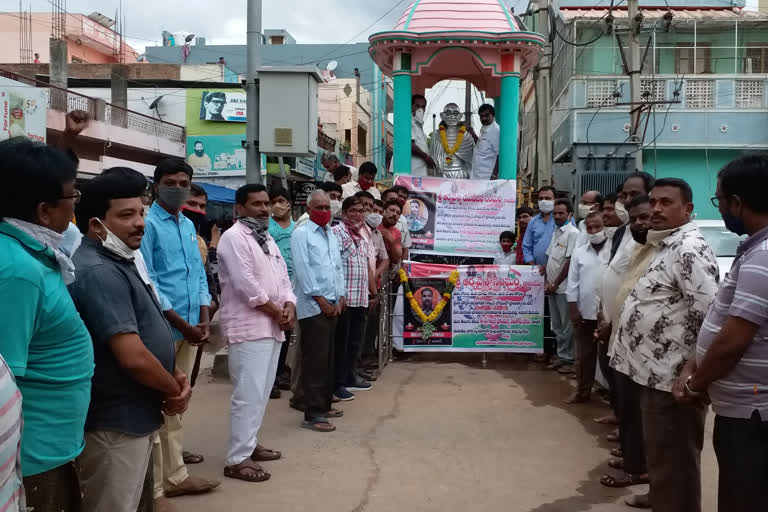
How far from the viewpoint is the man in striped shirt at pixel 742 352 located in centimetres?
296

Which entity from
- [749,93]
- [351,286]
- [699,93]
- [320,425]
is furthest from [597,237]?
[749,93]

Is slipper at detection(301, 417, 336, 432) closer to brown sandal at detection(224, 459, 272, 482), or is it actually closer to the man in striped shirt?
brown sandal at detection(224, 459, 272, 482)

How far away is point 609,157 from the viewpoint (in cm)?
2391

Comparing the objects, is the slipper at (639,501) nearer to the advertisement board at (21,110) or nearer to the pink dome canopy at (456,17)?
the pink dome canopy at (456,17)

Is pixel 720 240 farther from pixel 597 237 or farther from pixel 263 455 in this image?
pixel 263 455

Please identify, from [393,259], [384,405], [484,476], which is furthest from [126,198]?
[393,259]

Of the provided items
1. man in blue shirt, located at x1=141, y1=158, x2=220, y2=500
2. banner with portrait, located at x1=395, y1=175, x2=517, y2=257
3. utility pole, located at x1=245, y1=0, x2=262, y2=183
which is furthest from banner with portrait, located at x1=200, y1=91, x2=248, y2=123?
man in blue shirt, located at x1=141, y1=158, x2=220, y2=500

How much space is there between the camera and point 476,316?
30.5ft

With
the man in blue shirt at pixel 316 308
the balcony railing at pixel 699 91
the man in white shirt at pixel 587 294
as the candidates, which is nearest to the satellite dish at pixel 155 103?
the balcony railing at pixel 699 91

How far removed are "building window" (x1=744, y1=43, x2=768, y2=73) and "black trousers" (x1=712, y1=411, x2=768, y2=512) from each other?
27806 mm

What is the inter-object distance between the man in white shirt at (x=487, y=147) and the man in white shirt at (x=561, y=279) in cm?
292

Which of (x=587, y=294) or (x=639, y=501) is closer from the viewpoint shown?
(x=639, y=501)

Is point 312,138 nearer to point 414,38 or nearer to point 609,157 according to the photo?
point 414,38

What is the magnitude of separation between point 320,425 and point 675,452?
3.22m
